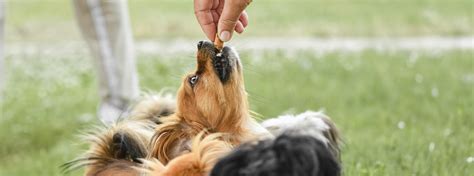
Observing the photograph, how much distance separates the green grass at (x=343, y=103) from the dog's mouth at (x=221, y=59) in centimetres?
51

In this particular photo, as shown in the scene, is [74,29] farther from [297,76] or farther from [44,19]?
[297,76]

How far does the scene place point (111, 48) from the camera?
20.4ft

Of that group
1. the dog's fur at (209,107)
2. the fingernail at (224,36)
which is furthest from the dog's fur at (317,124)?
the fingernail at (224,36)

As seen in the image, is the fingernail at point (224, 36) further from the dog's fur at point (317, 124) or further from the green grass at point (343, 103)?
the green grass at point (343, 103)

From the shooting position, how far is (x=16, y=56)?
13039 mm

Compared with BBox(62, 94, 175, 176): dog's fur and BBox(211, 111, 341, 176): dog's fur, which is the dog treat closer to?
BBox(62, 94, 175, 176): dog's fur

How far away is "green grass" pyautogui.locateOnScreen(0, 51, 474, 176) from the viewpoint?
18.3 feet

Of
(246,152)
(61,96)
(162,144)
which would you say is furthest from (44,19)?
(246,152)

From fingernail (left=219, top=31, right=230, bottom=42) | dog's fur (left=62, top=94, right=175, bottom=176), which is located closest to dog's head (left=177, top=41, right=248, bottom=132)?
fingernail (left=219, top=31, right=230, bottom=42)

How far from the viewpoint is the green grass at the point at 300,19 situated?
46.3 feet

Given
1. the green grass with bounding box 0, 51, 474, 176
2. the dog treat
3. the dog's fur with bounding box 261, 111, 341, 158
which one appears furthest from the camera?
the green grass with bounding box 0, 51, 474, 176

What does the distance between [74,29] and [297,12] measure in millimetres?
4089

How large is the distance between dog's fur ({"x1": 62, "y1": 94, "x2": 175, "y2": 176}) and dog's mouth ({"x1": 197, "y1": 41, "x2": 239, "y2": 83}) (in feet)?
1.84

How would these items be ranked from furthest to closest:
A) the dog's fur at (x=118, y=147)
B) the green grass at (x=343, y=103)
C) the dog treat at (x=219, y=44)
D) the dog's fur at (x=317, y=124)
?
the green grass at (x=343, y=103) < the dog's fur at (x=118, y=147) < the dog treat at (x=219, y=44) < the dog's fur at (x=317, y=124)
